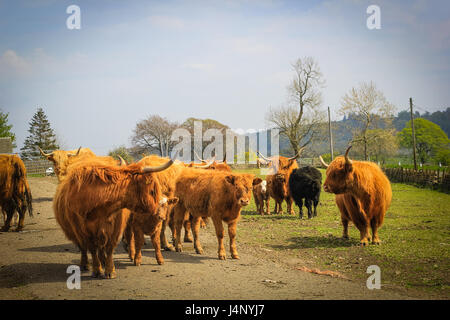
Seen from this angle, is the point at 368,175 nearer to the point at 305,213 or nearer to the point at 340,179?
the point at 340,179

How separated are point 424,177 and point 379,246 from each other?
769 inches

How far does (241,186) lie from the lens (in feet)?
23.2

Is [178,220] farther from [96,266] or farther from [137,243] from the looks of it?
[96,266]

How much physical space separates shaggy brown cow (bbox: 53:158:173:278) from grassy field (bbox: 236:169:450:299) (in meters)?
3.37

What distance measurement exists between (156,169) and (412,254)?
5261 millimetres

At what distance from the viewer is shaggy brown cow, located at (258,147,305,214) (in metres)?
14.1

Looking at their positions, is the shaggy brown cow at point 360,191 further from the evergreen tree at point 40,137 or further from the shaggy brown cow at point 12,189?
the evergreen tree at point 40,137

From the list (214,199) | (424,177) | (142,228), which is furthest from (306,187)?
(424,177)

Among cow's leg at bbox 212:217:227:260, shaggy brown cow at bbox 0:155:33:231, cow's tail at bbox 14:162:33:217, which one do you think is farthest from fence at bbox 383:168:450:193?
shaggy brown cow at bbox 0:155:33:231

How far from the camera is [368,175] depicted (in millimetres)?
8234

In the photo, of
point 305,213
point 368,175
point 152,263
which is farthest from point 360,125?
point 152,263

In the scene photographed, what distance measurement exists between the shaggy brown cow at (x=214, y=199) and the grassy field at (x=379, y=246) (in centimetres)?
129

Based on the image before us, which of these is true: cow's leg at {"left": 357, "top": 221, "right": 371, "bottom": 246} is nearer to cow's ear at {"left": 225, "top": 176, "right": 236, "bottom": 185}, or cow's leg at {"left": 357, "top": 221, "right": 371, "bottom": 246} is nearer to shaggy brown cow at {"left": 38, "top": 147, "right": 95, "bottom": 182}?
cow's ear at {"left": 225, "top": 176, "right": 236, "bottom": 185}

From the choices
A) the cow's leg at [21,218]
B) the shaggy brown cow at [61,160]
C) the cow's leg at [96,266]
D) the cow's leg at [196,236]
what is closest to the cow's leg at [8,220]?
the cow's leg at [21,218]
